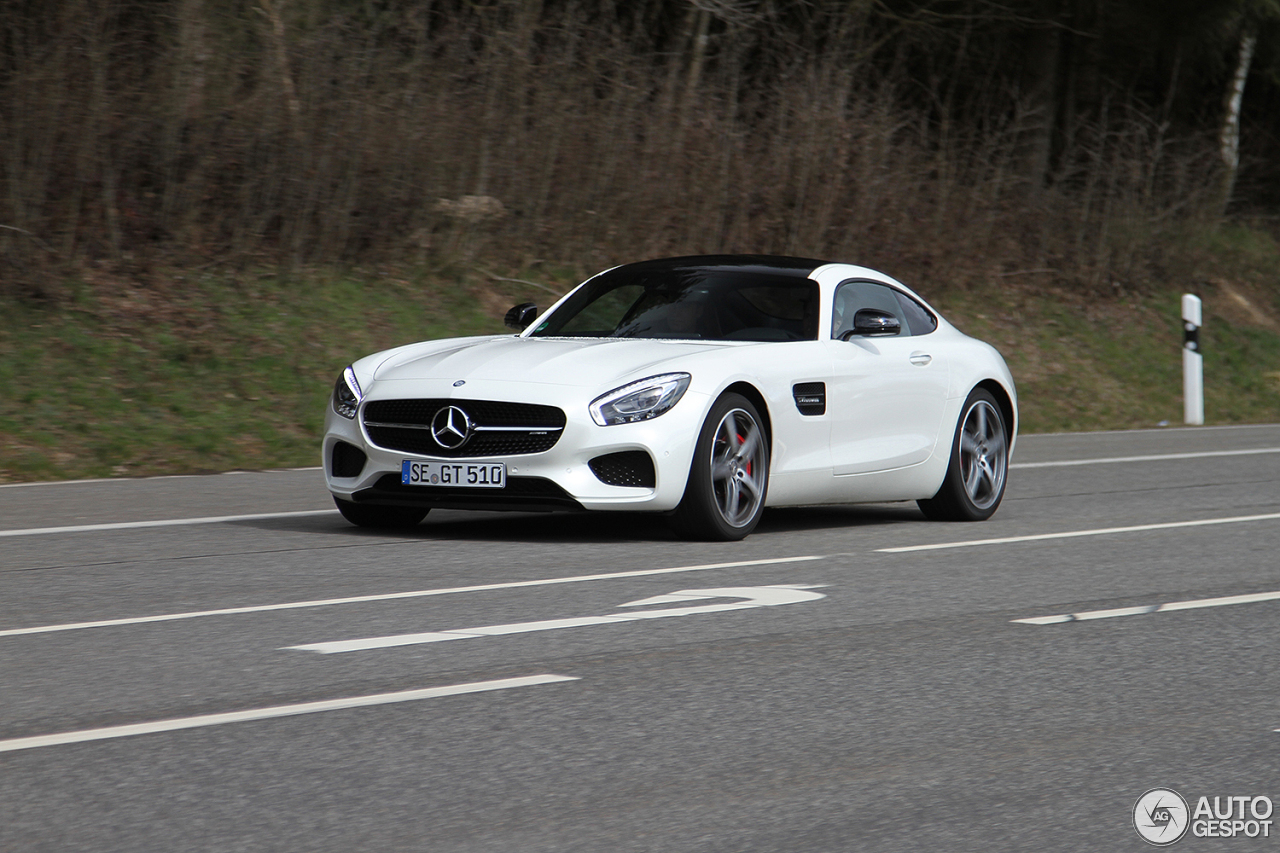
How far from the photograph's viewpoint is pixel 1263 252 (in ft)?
102

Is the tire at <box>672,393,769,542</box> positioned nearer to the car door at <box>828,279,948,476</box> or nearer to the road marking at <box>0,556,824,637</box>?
the road marking at <box>0,556,824,637</box>

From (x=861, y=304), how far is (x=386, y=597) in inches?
164

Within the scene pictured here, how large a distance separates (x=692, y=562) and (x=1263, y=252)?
83.5 feet

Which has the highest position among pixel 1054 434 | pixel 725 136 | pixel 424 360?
pixel 725 136

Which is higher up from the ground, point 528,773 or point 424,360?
point 424,360

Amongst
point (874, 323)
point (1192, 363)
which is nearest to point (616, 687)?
point (874, 323)

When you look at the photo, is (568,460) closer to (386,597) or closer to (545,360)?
(545,360)

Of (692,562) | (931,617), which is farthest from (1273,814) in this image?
(692,562)

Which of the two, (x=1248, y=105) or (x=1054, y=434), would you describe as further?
(x=1248, y=105)

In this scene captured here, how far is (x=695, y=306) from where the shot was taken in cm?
962

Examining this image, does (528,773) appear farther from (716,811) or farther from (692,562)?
(692,562)

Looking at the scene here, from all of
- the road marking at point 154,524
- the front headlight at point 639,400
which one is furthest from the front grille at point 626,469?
the road marking at point 154,524

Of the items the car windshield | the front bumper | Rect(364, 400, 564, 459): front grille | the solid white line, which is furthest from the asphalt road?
the solid white line

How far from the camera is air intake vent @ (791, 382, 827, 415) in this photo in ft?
30.4
